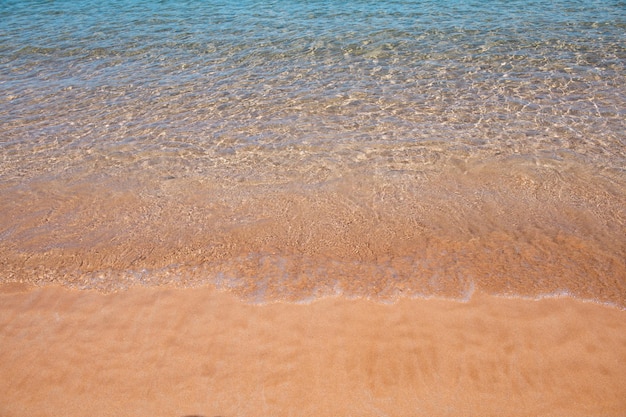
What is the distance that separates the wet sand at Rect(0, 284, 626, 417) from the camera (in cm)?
319

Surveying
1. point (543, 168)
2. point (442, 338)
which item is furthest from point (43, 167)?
point (543, 168)

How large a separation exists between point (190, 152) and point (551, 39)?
844cm

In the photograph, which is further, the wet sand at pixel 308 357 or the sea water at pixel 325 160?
the sea water at pixel 325 160

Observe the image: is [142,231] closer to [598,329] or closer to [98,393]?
[98,393]

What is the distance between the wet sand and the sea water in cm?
26

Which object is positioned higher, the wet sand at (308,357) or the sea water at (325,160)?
the sea water at (325,160)

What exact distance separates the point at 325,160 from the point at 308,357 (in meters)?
3.19

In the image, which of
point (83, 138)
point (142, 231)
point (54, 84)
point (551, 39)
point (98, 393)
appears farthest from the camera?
point (551, 39)

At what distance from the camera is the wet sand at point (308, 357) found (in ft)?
10.5

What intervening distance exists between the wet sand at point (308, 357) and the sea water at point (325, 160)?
26 centimetres

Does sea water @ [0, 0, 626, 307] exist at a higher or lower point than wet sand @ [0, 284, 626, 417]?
higher

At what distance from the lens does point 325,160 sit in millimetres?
6090

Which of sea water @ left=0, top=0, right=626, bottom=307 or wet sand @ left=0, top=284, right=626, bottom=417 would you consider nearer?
wet sand @ left=0, top=284, right=626, bottom=417

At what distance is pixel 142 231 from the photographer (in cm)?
491
